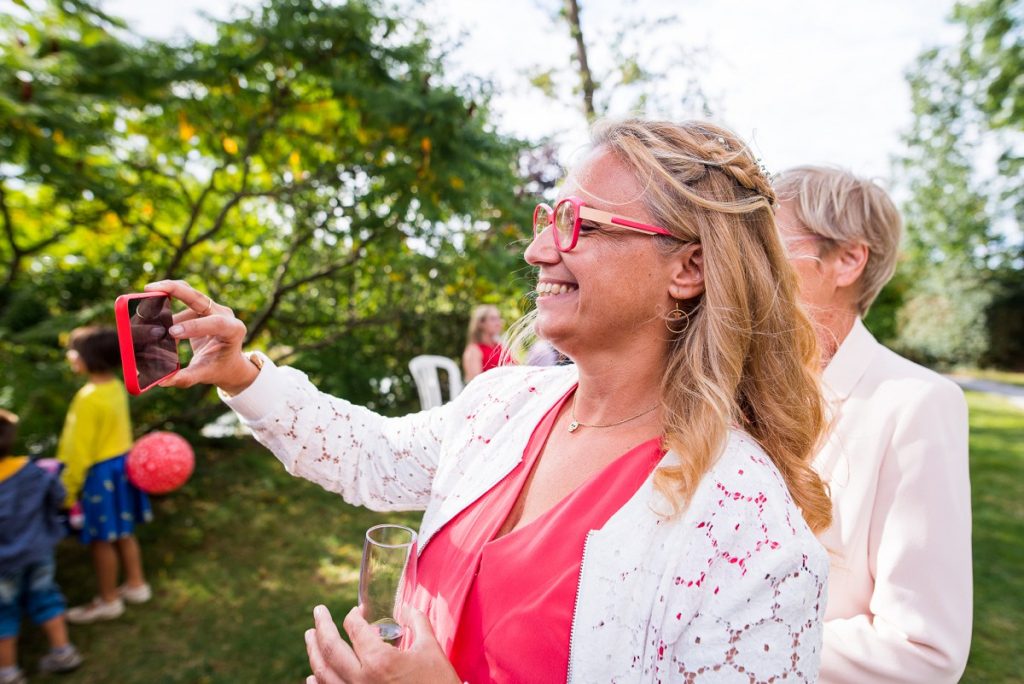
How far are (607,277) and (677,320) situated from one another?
0.70ft

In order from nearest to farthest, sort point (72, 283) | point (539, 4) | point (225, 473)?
point (72, 283)
point (225, 473)
point (539, 4)

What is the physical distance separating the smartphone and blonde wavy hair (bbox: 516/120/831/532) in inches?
44.7

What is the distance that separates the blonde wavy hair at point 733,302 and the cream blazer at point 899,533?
0.74 feet

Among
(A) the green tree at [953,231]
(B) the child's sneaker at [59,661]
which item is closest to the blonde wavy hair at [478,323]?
(B) the child's sneaker at [59,661]

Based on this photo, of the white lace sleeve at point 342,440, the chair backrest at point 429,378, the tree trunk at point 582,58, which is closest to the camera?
the white lace sleeve at point 342,440

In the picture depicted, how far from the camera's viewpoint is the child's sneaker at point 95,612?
4.41 m

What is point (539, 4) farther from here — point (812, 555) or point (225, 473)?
point (812, 555)

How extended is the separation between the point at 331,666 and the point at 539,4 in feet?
36.0

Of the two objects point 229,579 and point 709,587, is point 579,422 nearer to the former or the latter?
point 709,587

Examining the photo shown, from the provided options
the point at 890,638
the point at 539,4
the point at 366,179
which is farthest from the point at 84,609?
the point at 539,4

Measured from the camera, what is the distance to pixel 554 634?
125 cm

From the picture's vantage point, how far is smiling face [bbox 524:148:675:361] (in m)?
1.47

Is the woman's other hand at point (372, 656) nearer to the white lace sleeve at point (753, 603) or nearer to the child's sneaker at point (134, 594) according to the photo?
the white lace sleeve at point (753, 603)

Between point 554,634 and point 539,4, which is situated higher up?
point 539,4
